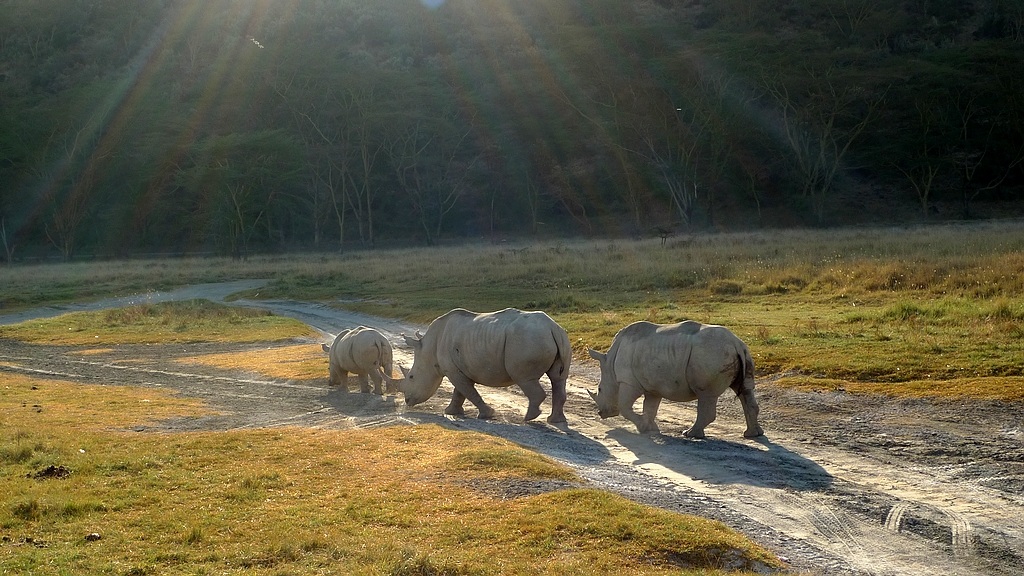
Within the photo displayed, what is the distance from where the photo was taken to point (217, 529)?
8.84 m

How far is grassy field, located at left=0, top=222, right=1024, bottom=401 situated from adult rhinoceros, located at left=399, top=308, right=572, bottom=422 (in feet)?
14.0

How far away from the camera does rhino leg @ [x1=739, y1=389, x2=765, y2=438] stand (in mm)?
12227

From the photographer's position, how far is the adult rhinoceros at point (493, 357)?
13.7 m

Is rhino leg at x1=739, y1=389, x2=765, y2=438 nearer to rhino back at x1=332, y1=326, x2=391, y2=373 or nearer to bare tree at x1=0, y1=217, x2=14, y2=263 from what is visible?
rhino back at x1=332, y1=326, x2=391, y2=373

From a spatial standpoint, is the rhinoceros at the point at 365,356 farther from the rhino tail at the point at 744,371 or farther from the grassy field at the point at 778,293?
the rhino tail at the point at 744,371

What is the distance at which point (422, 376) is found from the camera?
50.9ft

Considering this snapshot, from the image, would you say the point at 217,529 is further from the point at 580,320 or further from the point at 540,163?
the point at 540,163

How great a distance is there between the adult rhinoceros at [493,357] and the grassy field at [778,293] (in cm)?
427

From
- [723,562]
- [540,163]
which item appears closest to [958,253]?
[723,562]

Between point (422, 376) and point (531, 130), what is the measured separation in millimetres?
61509

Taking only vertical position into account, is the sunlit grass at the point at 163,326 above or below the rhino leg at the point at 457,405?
below

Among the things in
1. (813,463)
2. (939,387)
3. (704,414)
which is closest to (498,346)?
(704,414)

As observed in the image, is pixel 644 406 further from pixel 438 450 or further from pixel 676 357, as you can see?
pixel 438 450

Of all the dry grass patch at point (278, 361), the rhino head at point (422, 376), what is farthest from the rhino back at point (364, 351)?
the dry grass patch at point (278, 361)
